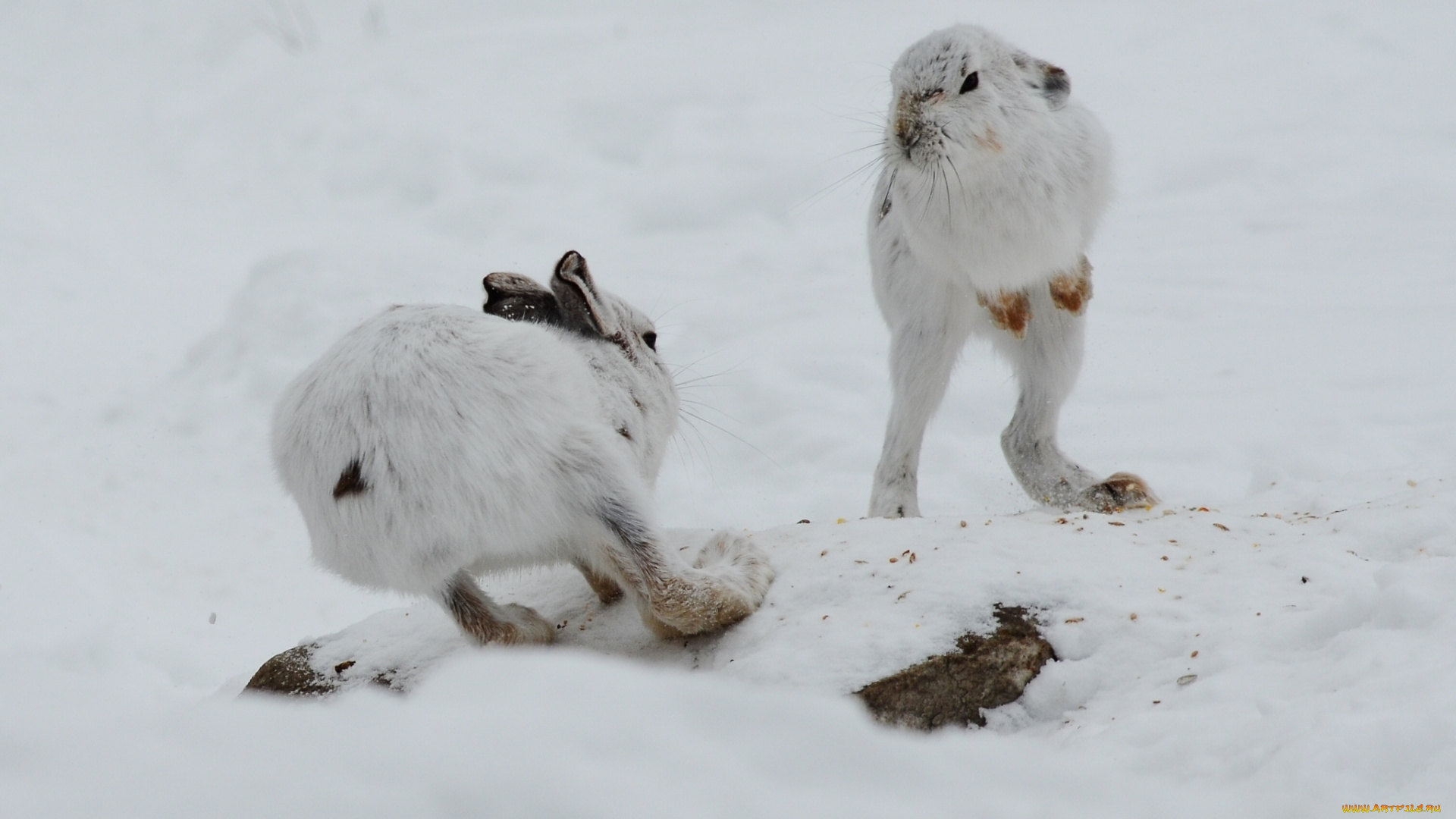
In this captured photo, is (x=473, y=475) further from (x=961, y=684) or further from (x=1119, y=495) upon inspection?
(x=1119, y=495)

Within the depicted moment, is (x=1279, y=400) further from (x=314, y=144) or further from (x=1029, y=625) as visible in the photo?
(x=314, y=144)

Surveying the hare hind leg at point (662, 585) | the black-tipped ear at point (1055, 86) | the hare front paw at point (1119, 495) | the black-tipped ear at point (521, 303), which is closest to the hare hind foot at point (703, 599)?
the hare hind leg at point (662, 585)

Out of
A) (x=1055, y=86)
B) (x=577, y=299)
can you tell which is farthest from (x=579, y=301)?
(x=1055, y=86)

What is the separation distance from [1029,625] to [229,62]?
11745 mm

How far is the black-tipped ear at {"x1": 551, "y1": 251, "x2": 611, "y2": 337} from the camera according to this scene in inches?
161

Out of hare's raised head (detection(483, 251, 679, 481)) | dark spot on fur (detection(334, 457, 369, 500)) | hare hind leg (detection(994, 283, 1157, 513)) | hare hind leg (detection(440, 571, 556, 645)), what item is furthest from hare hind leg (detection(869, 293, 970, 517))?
dark spot on fur (detection(334, 457, 369, 500))

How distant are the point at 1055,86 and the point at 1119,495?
148 cm

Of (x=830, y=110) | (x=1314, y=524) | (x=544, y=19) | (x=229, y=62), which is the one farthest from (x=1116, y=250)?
(x=229, y=62)

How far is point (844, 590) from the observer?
3.66 metres

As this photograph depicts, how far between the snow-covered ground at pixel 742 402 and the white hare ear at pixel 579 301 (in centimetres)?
86

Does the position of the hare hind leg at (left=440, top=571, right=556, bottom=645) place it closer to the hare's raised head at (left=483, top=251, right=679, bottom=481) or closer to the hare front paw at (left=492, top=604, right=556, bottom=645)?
the hare front paw at (left=492, top=604, right=556, bottom=645)

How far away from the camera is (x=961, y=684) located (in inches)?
126

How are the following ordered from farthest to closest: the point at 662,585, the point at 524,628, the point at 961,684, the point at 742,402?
the point at 742,402 → the point at 524,628 → the point at 662,585 → the point at 961,684

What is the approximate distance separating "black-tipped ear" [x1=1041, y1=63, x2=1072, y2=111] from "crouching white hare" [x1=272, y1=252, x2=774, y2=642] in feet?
6.39
